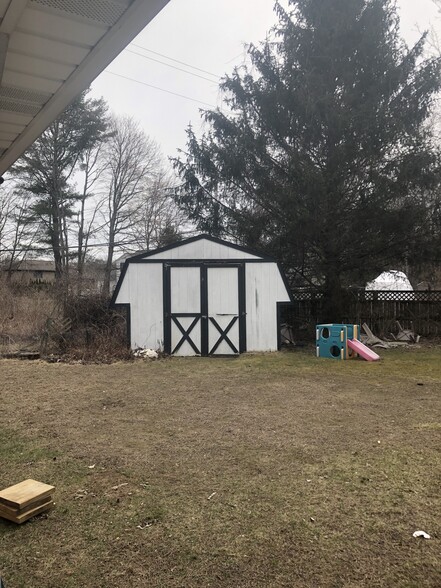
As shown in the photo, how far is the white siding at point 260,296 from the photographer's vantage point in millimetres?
10359

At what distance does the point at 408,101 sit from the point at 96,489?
12.3m

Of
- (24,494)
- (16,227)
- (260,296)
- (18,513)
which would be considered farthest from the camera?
(16,227)

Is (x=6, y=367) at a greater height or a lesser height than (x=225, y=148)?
lesser

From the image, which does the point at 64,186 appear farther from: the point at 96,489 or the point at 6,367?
the point at 96,489

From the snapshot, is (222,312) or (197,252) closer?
(222,312)

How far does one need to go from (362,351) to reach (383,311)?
360cm

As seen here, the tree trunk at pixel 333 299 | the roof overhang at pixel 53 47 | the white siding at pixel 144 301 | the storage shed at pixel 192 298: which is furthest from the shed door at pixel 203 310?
the roof overhang at pixel 53 47

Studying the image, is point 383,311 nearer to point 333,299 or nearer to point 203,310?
point 333,299

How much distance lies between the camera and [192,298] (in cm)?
1023

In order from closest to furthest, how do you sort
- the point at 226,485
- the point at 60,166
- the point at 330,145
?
the point at 226,485
the point at 330,145
the point at 60,166

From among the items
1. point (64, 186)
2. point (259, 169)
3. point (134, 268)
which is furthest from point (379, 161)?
point (64, 186)

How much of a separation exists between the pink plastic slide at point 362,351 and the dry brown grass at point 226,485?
2.60m

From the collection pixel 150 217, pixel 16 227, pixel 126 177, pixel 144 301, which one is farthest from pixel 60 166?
pixel 144 301

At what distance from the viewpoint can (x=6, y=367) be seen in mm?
8672
